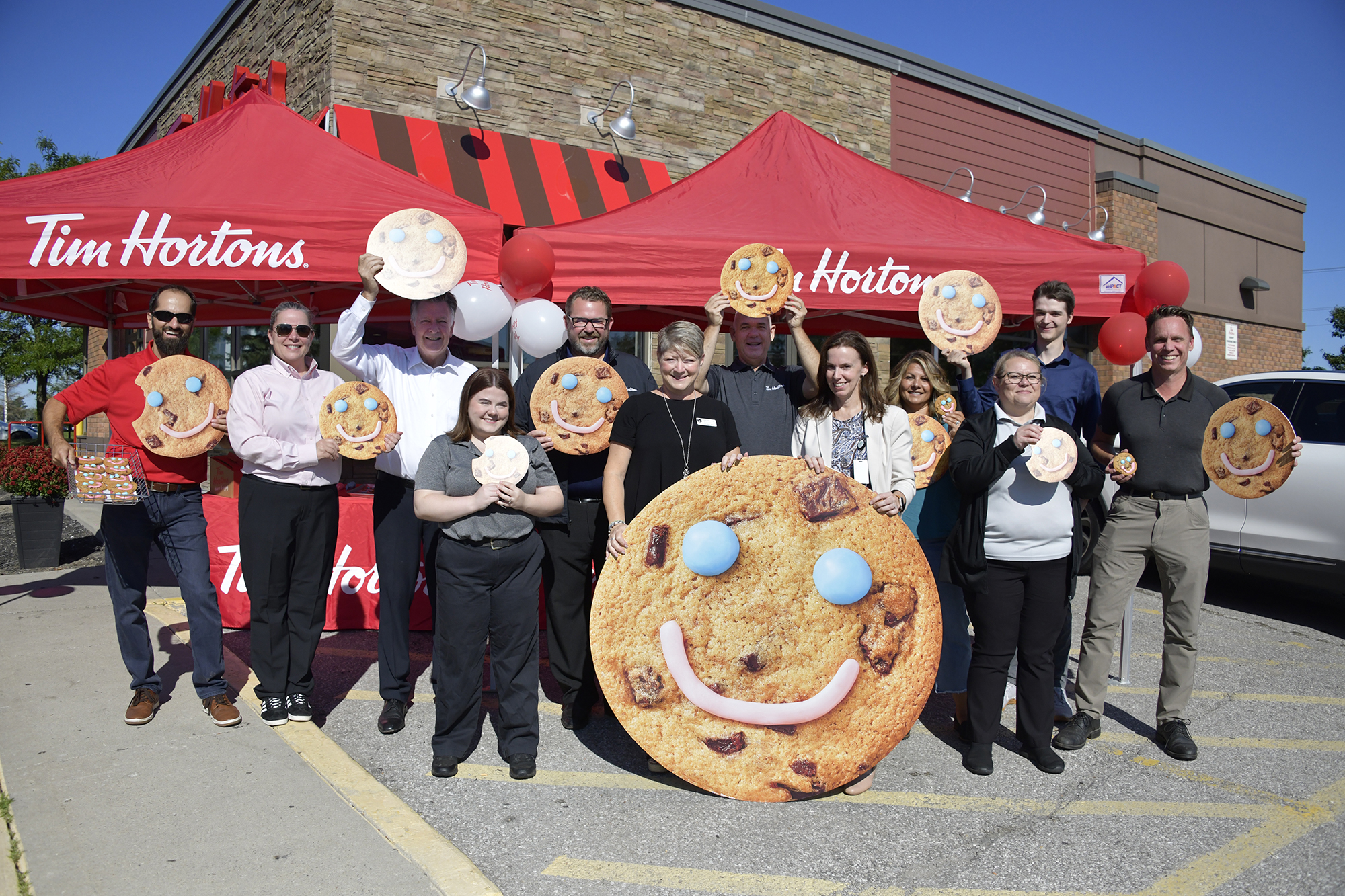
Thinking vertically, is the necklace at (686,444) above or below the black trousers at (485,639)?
above

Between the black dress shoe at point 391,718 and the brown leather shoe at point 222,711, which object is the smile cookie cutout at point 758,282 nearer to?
the black dress shoe at point 391,718

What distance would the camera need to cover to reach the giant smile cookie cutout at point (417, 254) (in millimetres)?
3551

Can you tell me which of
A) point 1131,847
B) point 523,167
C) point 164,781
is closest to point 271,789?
point 164,781

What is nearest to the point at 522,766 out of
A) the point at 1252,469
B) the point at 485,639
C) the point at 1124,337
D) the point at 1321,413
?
the point at 485,639

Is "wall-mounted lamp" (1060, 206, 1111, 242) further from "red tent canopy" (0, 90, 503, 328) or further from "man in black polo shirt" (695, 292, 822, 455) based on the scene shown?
"red tent canopy" (0, 90, 503, 328)

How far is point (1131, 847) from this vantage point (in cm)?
271

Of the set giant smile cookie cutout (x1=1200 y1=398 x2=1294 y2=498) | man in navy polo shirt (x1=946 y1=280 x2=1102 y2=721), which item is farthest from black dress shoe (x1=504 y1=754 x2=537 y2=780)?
giant smile cookie cutout (x1=1200 y1=398 x2=1294 y2=498)

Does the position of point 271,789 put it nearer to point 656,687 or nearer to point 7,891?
point 7,891

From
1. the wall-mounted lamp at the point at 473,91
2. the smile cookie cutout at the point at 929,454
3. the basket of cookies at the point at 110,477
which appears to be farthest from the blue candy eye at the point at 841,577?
the wall-mounted lamp at the point at 473,91

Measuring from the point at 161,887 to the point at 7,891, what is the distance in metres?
0.46

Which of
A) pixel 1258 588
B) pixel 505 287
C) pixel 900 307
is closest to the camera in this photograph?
pixel 505 287

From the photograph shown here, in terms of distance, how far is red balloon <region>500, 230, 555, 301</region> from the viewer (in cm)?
421

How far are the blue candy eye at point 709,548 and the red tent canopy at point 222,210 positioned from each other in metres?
2.32

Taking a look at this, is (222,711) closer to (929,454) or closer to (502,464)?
(502,464)
